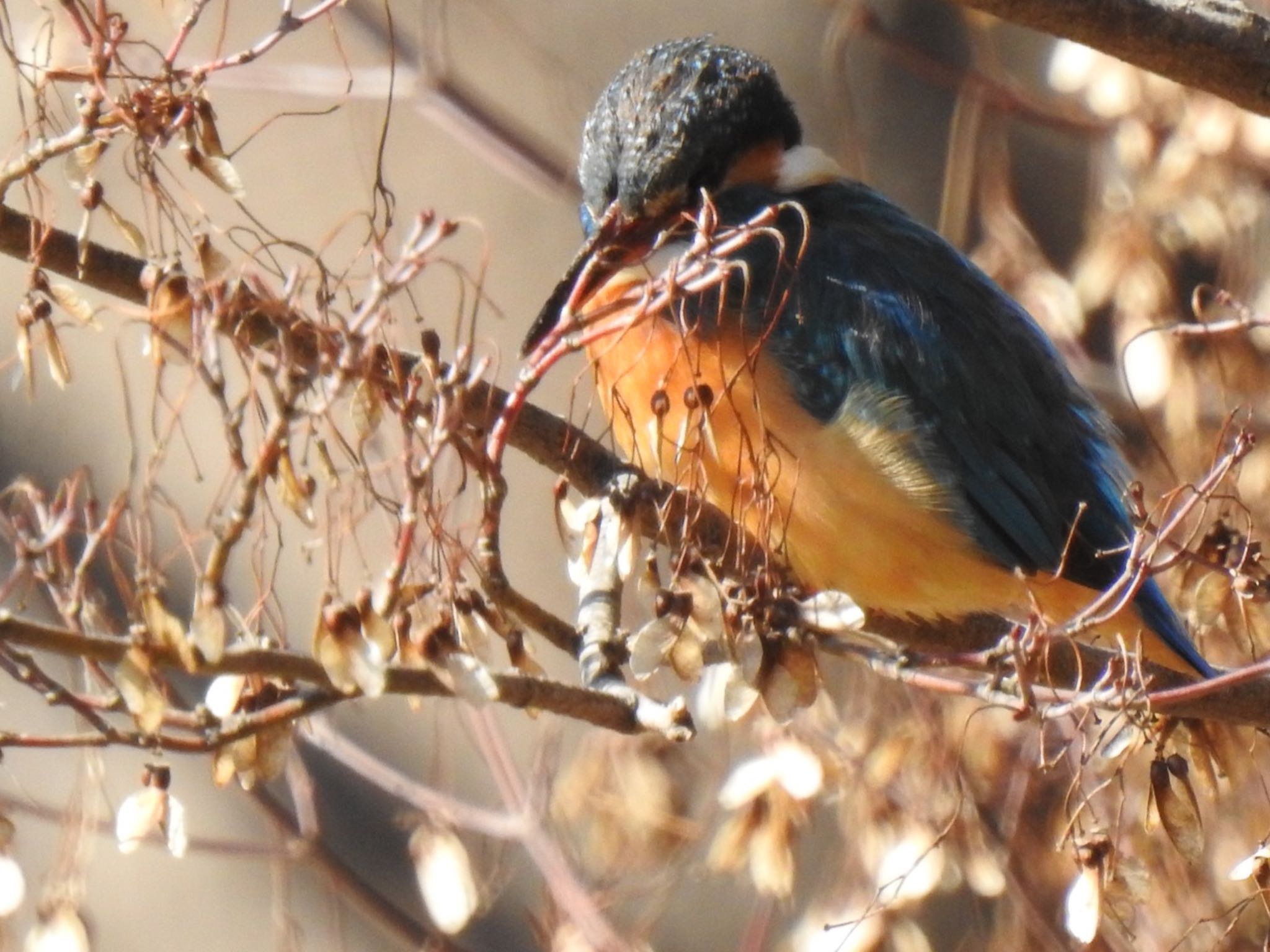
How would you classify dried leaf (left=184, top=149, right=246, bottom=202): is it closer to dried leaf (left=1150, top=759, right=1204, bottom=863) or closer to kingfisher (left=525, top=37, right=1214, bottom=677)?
kingfisher (left=525, top=37, right=1214, bottom=677)

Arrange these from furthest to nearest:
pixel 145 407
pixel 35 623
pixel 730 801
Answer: pixel 145 407, pixel 730 801, pixel 35 623

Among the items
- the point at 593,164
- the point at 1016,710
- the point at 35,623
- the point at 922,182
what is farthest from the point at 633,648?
the point at 922,182

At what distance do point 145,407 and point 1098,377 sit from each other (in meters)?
1.91

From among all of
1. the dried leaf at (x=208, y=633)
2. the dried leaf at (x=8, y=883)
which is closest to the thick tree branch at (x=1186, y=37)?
the dried leaf at (x=208, y=633)

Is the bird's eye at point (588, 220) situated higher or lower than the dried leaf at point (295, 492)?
higher

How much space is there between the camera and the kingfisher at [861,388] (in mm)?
2230

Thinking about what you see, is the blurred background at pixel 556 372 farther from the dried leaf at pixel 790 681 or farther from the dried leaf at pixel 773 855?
the dried leaf at pixel 790 681

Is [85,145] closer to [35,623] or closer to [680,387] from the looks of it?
[35,623]

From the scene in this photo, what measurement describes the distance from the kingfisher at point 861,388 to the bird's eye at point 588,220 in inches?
0.7

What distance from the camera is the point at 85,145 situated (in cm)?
135

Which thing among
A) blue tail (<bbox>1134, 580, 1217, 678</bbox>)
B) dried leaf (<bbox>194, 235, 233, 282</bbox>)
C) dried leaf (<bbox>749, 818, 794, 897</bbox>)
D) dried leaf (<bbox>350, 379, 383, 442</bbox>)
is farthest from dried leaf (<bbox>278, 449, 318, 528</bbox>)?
blue tail (<bbox>1134, 580, 1217, 678</bbox>)

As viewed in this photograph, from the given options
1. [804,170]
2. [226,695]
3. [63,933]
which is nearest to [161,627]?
[226,695]

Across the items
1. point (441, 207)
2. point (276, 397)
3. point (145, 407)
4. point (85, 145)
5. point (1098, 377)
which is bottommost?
point (276, 397)

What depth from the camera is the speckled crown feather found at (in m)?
2.34
